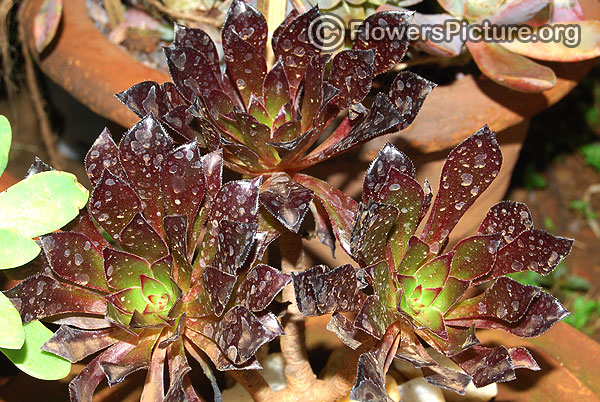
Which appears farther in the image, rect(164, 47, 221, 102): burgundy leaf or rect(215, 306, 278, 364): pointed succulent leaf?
rect(164, 47, 221, 102): burgundy leaf

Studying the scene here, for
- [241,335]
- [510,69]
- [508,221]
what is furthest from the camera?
[510,69]

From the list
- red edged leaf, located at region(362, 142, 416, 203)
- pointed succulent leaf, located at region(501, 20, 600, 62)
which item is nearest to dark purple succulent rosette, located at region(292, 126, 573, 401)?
red edged leaf, located at region(362, 142, 416, 203)

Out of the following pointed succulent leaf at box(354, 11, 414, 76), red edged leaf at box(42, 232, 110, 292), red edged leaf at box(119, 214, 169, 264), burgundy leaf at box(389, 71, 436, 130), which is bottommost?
red edged leaf at box(42, 232, 110, 292)

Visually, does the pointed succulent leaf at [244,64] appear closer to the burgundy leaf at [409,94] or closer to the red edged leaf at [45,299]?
the burgundy leaf at [409,94]

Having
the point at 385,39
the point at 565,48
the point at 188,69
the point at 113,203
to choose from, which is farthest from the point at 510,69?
the point at 113,203

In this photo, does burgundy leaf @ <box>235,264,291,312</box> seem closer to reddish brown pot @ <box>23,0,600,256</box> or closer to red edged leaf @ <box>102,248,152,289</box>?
red edged leaf @ <box>102,248,152,289</box>

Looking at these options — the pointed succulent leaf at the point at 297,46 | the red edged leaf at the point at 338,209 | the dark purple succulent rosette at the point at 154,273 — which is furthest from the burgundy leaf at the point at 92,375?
the pointed succulent leaf at the point at 297,46

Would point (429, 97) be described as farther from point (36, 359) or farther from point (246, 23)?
point (36, 359)
